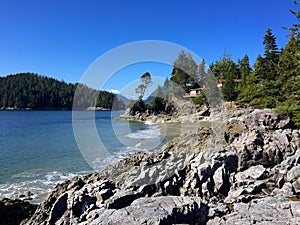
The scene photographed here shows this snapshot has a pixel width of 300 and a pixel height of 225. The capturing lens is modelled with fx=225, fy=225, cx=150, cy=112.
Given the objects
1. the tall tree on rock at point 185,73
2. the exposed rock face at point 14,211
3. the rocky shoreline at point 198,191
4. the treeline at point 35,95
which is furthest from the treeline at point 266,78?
the treeline at point 35,95

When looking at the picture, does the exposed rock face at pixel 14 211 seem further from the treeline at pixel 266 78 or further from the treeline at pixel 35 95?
the treeline at pixel 35 95

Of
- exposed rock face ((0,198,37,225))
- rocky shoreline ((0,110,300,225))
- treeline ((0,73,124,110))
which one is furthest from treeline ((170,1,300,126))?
treeline ((0,73,124,110))

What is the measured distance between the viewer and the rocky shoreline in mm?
7676

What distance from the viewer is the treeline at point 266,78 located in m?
21.5

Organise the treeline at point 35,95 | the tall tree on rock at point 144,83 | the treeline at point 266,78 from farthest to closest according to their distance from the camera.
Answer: the treeline at point 35,95, the tall tree on rock at point 144,83, the treeline at point 266,78

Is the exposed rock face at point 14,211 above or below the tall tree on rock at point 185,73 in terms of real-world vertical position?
below

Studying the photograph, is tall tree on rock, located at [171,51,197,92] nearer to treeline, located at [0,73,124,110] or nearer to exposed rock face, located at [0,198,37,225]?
exposed rock face, located at [0,198,37,225]

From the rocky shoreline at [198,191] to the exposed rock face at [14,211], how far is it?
17 centimetres

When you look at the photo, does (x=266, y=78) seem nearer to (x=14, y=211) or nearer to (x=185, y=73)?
(x=185, y=73)

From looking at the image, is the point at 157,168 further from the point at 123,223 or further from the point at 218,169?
the point at 123,223

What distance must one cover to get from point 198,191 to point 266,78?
28.8 m

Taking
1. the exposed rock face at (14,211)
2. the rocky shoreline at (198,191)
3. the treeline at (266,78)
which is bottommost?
the exposed rock face at (14,211)

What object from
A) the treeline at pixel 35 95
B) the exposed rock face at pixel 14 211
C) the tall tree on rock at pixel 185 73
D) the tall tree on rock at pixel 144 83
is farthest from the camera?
the treeline at pixel 35 95

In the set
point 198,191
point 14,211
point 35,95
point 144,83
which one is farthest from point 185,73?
point 35,95
